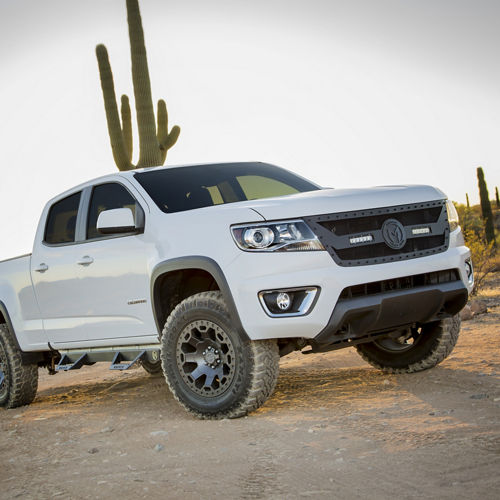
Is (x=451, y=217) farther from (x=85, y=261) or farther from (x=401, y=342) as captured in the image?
(x=85, y=261)

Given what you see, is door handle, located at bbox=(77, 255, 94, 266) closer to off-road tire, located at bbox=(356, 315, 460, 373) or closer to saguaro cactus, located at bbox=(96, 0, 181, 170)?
off-road tire, located at bbox=(356, 315, 460, 373)

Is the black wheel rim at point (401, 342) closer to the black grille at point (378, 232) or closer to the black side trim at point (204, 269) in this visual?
the black grille at point (378, 232)

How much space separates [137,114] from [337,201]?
10472 mm

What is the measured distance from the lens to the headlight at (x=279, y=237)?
4969 mm

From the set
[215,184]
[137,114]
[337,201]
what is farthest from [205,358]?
[137,114]

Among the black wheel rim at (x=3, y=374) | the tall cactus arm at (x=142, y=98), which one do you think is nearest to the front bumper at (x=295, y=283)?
the black wheel rim at (x=3, y=374)

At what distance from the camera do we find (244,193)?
664 cm

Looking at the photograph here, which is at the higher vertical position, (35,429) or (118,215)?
(118,215)

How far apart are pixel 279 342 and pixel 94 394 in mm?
3356

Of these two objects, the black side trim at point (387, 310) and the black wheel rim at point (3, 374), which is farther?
the black wheel rim at point (3, 374)

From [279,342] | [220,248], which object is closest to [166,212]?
[220,248]

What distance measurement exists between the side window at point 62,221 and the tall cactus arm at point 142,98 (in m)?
7.49

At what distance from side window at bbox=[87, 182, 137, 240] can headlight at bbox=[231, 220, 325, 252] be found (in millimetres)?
1535

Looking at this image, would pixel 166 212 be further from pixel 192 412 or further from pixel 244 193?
pixel 192 412
